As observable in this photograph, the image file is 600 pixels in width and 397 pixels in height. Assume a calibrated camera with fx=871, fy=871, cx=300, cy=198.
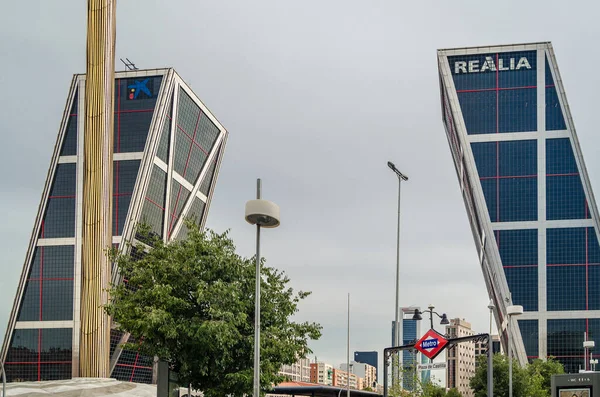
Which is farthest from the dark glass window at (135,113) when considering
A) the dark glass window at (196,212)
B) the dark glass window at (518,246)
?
the dark glass window at (518,246)

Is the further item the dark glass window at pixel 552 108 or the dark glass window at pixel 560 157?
the dark glass window at pixel 552 108

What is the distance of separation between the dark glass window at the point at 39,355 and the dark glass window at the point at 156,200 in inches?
659

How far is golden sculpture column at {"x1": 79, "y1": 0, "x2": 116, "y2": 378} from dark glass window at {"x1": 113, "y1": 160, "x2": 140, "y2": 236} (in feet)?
93.8

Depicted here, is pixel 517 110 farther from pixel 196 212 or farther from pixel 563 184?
pixel 196 212

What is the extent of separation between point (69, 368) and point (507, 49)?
72.8 meters

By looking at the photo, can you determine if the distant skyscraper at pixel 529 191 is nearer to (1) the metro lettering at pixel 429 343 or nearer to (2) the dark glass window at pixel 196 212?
(2) the dark glass window at pixel 196 212

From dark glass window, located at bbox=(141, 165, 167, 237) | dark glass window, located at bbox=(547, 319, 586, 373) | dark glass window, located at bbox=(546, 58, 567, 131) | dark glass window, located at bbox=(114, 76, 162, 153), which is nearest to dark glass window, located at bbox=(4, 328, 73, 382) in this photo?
dark glass window, located at bbox=(141, 165, 167, 237)

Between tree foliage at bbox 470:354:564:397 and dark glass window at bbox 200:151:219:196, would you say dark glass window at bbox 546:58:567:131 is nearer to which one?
tree foliage at bbox 470:354:564:397

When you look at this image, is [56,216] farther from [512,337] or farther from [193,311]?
[193,311]

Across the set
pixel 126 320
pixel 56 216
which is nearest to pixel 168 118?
pixel 56 216

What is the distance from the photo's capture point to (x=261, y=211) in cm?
2412

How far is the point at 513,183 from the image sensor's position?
121062 millimetres

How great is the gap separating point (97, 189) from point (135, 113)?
1423 inches

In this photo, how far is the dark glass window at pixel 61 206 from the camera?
108 m
